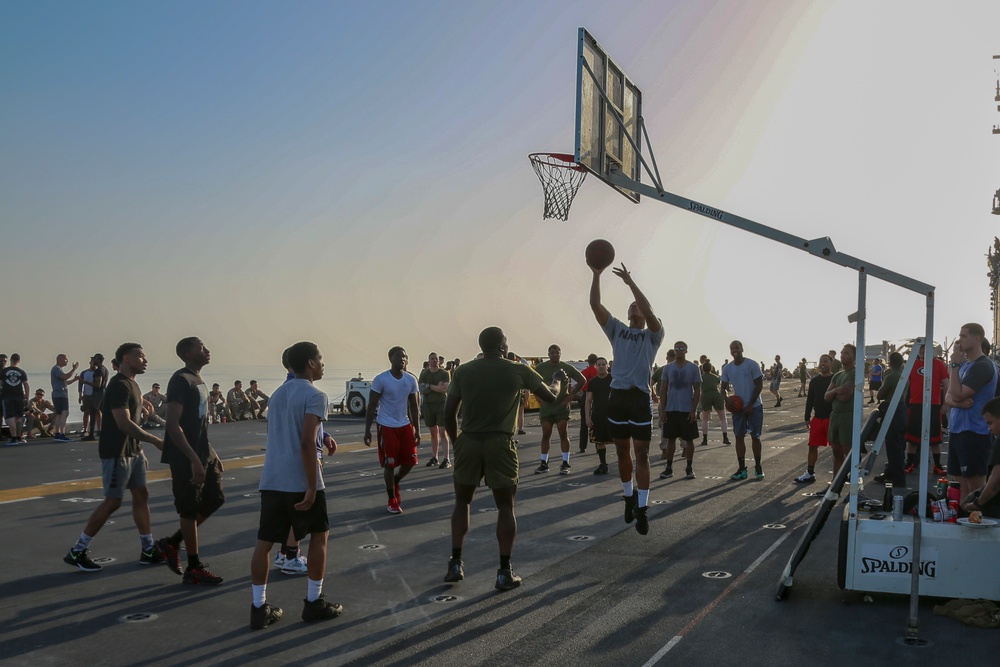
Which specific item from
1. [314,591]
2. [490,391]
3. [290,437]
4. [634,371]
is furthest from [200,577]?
[634,371]

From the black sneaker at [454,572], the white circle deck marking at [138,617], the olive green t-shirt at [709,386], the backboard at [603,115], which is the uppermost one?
the backboard at [603,115]

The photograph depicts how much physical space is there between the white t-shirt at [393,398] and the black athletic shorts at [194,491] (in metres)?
3.14

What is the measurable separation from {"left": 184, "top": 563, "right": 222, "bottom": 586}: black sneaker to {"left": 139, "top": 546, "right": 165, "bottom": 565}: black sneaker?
75 centimetres

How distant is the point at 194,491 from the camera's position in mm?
6695

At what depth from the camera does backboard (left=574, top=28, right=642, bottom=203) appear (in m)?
8.12

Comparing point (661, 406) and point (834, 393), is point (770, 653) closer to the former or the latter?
point (834, 393)

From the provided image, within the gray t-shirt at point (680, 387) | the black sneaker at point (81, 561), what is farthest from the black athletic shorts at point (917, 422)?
the black sneaker at point (81, 561)

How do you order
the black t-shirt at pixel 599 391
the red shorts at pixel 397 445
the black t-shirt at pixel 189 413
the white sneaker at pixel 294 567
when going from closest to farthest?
1. the black t-shirt at pixel 189 413
2. the white sneaker at pixel 294 567
3. the red shorts at pixel 397 445
4. the black t-shirt at pixel 599 391

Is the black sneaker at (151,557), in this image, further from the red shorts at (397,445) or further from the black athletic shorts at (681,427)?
the black athletic shorts at (681,427)

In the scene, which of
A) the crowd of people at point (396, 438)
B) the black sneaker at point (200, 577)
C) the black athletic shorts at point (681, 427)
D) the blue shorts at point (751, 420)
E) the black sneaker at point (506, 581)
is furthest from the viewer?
the black athletic shorts at point (681, 427)

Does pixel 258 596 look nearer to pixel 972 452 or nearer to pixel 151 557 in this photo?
pixel 151 557

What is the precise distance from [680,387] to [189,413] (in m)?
8.49

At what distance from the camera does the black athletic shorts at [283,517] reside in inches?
223

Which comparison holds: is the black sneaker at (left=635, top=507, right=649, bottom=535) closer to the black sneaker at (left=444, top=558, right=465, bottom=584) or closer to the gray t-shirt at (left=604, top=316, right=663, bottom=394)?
the gray t-shirt at (left=604, top=316, right=663, bottom=394)
